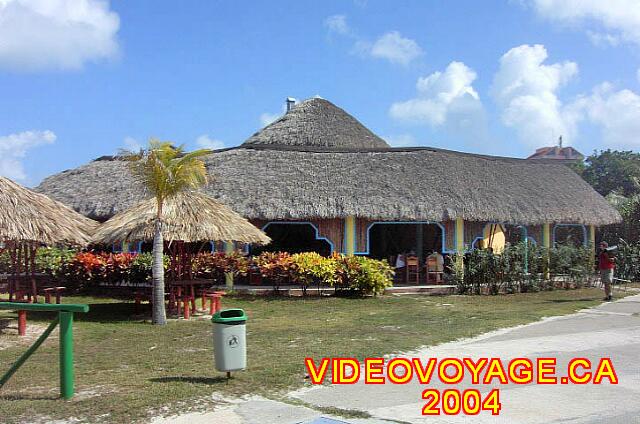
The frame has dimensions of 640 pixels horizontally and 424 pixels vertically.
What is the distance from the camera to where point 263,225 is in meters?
19.7

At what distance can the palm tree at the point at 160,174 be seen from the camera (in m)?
12.0

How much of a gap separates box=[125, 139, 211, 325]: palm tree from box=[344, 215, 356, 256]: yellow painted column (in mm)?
7293

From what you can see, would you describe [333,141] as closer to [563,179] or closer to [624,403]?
[563,179]

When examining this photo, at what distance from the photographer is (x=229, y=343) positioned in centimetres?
722

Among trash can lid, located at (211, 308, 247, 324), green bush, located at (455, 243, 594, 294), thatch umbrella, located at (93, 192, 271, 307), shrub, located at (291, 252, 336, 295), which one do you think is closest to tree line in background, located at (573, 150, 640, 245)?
green bush, located at (455, 243, 594, 294)

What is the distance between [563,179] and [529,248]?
24.0ft

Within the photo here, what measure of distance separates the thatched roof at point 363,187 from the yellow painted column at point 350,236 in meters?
0.65

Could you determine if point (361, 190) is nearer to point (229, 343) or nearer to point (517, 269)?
point (517, 269)

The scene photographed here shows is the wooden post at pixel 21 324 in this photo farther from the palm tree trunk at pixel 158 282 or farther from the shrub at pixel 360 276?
the shrub at pixel 360 276

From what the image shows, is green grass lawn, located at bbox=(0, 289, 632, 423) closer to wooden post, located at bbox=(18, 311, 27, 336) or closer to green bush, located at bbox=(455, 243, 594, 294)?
wooden post, located at bbox=(18, 311, 27, 336)

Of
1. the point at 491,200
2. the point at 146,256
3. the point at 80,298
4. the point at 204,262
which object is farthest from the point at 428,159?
the point at 80,298

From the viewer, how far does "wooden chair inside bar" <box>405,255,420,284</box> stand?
1937cm

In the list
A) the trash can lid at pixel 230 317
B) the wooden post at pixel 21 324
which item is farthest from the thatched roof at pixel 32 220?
the trash can lid at pixel 230 317

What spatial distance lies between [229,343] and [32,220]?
6.74m
